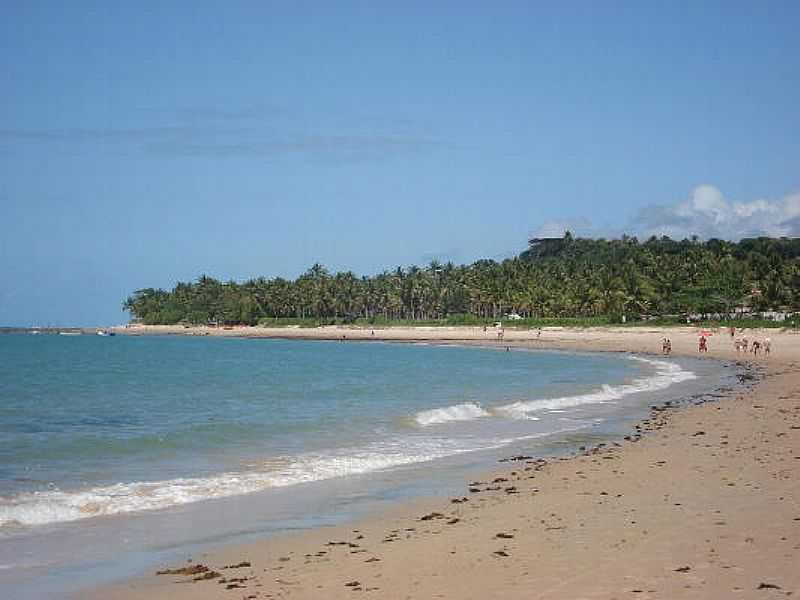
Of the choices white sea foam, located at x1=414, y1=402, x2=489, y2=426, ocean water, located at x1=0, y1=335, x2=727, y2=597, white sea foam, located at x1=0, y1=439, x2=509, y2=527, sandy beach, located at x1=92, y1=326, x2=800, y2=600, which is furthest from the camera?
white sea foam, located at x1=414, y1=402, x2=489, y2=426

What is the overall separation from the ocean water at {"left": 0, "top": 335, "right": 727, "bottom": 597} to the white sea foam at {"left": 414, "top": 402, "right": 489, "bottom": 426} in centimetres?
9

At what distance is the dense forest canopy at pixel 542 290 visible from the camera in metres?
104

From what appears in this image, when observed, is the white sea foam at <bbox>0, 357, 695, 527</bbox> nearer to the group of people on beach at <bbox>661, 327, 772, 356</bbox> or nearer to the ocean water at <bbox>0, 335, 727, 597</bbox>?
the ocean water at <bbox>0, 335, 727, 597</bbox>

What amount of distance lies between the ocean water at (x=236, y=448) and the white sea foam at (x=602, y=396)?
0.09 meters

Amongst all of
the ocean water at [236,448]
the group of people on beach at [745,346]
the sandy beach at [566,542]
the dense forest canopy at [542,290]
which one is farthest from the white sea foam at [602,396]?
the dense forest canopy at [542,290]

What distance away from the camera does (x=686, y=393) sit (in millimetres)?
30469

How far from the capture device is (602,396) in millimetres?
30453

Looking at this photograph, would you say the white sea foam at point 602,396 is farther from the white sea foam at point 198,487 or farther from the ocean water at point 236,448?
the white sea foam at point 198,487

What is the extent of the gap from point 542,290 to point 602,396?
304ft

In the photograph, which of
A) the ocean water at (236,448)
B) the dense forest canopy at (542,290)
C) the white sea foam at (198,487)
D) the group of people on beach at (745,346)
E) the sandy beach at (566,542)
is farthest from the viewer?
the dense forest canopy at (542,290)

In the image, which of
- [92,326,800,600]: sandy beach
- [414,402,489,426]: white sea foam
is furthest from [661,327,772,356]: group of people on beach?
[92,326,800,600]: sandy beach

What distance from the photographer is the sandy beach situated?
757cm

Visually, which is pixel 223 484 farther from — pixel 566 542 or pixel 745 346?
pixel 745 346

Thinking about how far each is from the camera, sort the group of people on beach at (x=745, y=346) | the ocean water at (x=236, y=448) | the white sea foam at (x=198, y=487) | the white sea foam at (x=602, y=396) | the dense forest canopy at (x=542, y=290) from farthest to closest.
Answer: the dense forest canopy at (x=542, y=290)
the group of people on beach at (x=745, y=346)
the white sea foam at (x=602, y=396)
the white sea foam at (x=198, y=487)
the ocean water at (x=236, y=448)
